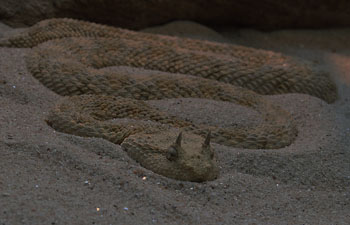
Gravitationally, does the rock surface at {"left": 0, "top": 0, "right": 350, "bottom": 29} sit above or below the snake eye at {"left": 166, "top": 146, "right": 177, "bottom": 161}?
below

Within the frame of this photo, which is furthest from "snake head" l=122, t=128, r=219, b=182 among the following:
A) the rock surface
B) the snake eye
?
the rock surface

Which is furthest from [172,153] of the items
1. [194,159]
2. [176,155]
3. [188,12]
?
[188,12]

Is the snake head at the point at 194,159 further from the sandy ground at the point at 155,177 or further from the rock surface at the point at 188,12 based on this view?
the rock surface at the point at 188,12

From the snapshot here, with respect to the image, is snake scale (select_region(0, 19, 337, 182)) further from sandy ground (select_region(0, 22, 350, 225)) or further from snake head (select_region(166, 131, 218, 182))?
sandy ground (select_region(0, 22, 350, 225))

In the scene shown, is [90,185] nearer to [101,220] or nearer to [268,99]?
[101,220]

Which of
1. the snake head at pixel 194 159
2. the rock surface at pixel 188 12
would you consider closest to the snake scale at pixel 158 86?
the snake head at pixel 194 159

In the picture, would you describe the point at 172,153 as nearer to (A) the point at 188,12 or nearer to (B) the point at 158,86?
(B) the point at 158,86
